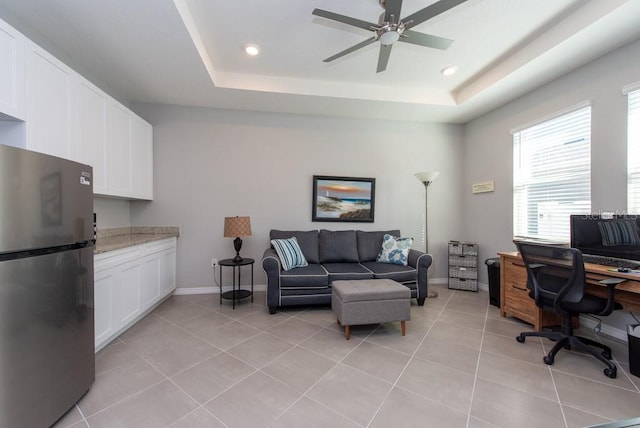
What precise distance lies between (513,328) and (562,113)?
2.42m

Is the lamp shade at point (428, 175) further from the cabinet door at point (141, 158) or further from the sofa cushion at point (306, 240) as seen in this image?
the cabinet door at point (141, 158)

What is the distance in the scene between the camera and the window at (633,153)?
2264 millimetres

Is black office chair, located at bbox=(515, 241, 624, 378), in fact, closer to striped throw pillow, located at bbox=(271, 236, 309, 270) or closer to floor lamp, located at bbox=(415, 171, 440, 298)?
floor lamp, located at bbox=(415, 171, 440, 298)

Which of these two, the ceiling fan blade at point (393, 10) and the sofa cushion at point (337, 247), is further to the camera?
the sofa cushion at point (337, 247)

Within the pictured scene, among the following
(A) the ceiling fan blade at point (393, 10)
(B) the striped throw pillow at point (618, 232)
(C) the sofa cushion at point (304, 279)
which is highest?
(A) the ceiling fan blade at point (393, 10)

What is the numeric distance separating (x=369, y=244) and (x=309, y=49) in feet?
8.65

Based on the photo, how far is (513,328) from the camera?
8.63 ft

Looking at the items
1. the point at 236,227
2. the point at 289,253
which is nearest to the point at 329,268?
the point at 289,253

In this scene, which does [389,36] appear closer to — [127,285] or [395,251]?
[395,251]

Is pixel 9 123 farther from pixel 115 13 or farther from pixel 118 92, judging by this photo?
pixel 118 92

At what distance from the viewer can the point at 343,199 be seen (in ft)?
13.3

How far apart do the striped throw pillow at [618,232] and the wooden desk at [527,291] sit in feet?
0.88

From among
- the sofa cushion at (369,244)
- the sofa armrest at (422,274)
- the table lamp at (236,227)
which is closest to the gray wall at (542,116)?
the sofa armrest at (422,274)

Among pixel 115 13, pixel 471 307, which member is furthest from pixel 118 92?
pixel 471 307
